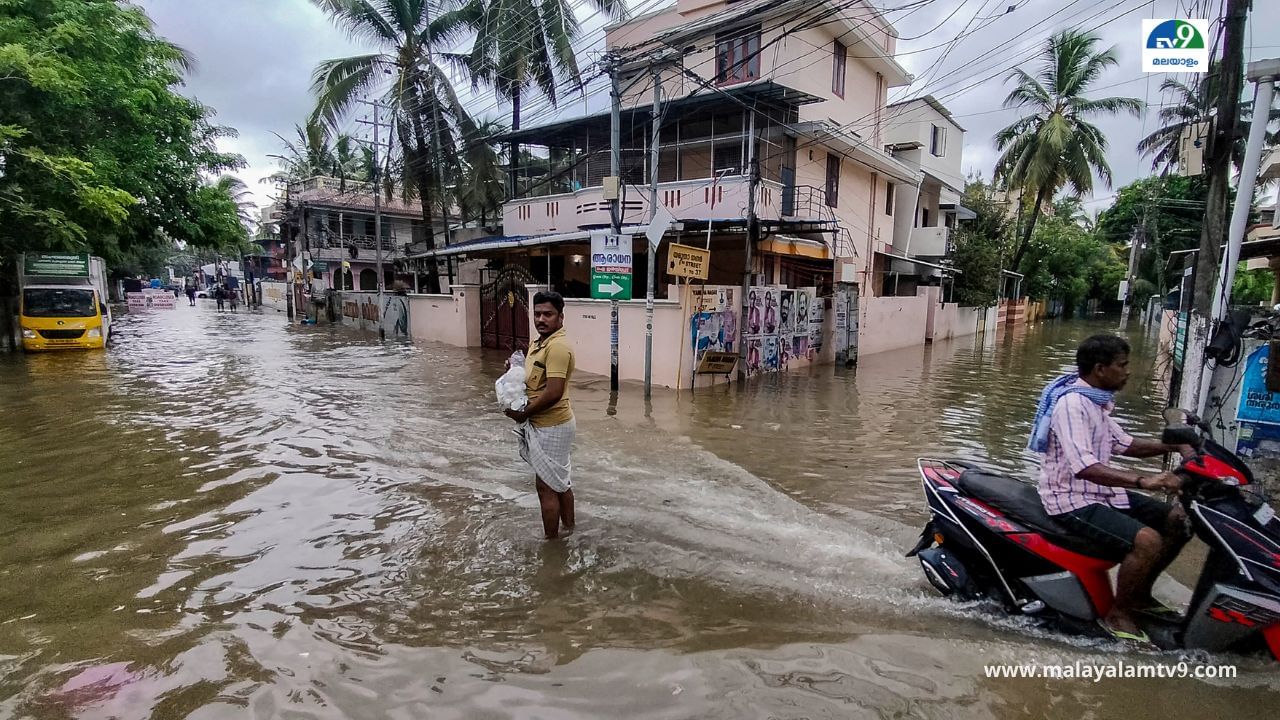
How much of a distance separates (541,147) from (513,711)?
22311mm

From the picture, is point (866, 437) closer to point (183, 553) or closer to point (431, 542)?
point (431, 542)

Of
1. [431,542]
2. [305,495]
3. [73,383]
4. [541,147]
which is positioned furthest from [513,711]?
[541,147]

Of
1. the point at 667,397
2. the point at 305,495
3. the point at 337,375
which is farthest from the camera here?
the point at 337,375

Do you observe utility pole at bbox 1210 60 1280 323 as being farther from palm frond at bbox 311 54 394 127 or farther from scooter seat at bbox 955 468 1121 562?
palm frond at bbox 311 54 394 127

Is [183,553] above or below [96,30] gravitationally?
below

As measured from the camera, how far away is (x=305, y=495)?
5891 millimetres

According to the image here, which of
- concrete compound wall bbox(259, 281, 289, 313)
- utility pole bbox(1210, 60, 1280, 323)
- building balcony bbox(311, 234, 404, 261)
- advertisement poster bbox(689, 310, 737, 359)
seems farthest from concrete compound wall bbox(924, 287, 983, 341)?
concrete compound wall bbox(259, 281, 289, 313)

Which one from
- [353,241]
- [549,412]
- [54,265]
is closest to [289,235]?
[353,241]

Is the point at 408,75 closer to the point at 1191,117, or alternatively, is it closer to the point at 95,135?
the point at 95,135

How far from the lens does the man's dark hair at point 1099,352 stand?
3176 mm

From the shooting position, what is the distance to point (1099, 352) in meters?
3.22

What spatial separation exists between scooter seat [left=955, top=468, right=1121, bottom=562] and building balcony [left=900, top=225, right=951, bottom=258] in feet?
73.7

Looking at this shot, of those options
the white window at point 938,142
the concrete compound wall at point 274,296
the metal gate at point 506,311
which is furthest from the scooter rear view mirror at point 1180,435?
the concrete compound wall at point 274,296

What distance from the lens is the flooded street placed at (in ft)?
9.82
